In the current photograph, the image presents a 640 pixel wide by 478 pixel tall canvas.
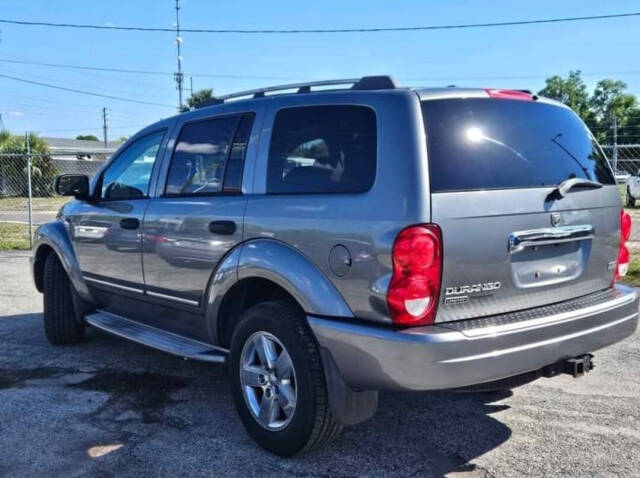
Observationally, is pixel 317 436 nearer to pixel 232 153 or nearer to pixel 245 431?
pixel 245 431

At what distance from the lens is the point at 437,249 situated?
288 centimetres

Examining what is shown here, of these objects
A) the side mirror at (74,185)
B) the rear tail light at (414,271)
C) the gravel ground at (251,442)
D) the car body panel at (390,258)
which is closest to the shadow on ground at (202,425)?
the gravel ground at (251,442)

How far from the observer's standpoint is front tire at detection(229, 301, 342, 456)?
3197 millimetres

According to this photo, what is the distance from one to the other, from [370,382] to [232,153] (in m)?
1.70

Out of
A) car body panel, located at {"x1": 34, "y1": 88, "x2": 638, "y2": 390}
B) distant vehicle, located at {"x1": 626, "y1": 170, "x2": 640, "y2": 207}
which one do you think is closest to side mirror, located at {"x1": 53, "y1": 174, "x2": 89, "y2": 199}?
car body panel, located at {"x1": 34, "y1": 88, "x2": 638, "y2": 390}

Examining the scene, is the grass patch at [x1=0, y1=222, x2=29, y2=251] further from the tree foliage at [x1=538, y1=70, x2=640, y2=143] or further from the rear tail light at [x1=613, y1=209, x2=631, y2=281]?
the tree foliage at [x1=538, y1=70, x2=640, y2=143]

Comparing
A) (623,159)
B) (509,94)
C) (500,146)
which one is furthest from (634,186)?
(500,146)

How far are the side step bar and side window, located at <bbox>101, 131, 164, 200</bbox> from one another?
943 mm

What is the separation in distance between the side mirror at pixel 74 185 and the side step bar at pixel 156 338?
38.7 inches

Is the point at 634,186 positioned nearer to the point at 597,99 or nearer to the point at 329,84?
the point at 329,84

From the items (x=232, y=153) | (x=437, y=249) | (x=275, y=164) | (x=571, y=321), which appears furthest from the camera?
(x=232, y=153)

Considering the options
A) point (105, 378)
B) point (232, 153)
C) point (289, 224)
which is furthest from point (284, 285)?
point (105, 378)

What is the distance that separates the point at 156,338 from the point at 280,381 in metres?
1.29

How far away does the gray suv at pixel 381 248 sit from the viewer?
291 cm
